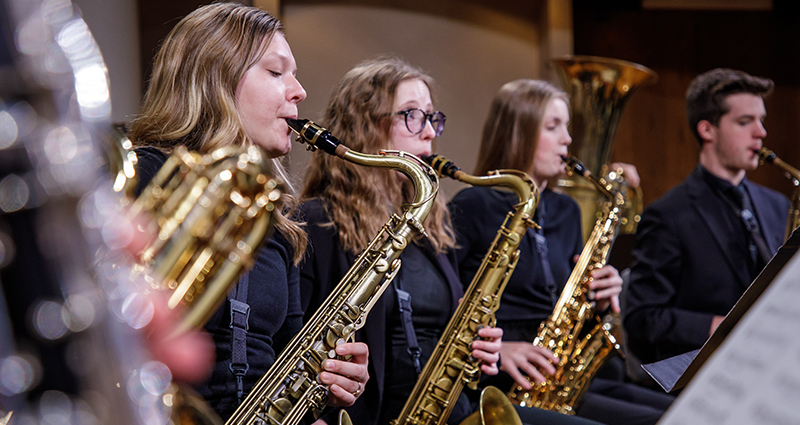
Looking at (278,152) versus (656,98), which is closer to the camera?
(278,152)

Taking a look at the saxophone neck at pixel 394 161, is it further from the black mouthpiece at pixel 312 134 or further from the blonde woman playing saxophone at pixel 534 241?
the blonde woman playing saxophone at pixel 534 241

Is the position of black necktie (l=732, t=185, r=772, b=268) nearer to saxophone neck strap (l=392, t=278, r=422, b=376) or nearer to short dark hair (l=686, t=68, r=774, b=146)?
short dark hair (l=686, t=68, r=774, b=146)

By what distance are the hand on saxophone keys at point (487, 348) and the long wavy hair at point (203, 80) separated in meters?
0.75

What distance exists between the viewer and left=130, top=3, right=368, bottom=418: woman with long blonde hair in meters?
1.50

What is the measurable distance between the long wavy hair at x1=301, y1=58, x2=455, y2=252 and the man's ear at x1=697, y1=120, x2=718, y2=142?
64.7 inches

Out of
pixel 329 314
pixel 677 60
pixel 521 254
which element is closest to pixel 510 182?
pixel 521 254

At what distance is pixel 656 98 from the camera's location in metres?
5.64

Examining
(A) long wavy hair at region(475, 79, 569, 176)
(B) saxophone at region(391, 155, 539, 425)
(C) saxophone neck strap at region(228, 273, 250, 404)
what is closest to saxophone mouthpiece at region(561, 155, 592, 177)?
(A) long wavy hair at region(475, 79, 569, 176)

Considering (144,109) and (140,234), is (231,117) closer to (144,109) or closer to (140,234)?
(144,109)

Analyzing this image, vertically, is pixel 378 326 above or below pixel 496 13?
below

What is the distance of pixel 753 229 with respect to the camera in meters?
2.99

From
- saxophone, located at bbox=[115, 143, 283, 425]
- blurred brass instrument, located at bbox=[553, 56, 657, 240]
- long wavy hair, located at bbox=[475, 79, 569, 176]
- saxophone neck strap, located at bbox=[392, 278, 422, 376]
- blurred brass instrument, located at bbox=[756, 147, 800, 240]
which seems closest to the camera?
saxophone, located at bbox=[115, 143, 283, 425]

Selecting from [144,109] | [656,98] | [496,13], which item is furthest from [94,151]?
[656,98]

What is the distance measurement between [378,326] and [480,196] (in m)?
0.99
